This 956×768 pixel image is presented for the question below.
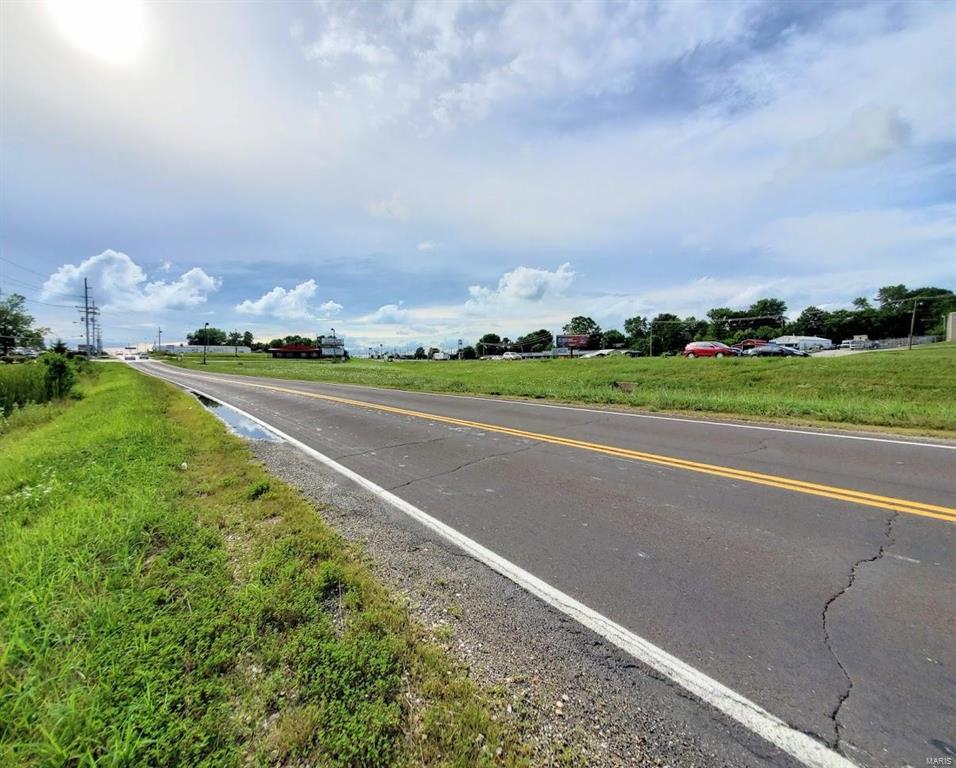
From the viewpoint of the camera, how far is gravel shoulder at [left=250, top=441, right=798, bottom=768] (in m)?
2.04

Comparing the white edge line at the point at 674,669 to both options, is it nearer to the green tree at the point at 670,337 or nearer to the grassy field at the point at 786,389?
the grassy field at the point at 786,389

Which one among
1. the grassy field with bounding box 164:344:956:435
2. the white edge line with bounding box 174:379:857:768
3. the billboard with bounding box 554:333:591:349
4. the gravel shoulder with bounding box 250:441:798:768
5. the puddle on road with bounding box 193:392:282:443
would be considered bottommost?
the puddle on road with bounding box 193:392:282:443

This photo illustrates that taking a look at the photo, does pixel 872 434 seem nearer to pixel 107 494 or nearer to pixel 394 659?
pixel 394 659

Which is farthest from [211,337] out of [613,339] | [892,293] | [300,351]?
[892,293]

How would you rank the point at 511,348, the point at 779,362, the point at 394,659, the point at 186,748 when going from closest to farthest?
the point at 186,748, the point at 394,659, the point at 779,362, the point at 511,348

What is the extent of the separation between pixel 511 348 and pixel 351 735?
5315 inches

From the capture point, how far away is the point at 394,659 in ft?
8.55

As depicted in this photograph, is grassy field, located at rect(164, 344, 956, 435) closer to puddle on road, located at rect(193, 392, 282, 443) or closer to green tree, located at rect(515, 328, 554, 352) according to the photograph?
puddle on road, located at rect(193, 392, 282, 443)

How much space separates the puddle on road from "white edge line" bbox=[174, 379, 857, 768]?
24.5ft

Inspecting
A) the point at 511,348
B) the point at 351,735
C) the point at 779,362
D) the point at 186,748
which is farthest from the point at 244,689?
the point at 511,348

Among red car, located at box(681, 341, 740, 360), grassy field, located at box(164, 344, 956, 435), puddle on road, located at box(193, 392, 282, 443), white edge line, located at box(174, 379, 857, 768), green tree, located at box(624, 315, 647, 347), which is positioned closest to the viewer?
white edge line, located at box(174, 379, 857, 768)

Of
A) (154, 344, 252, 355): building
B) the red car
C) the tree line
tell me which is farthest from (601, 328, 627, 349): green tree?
(154, 344, 252, 355): building

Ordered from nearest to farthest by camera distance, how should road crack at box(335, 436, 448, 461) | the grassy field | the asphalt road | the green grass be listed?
the asphalt road < road crack at box(335, 436, 448, 461) < the grassy field < the green grass

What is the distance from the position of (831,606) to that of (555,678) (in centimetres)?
212
